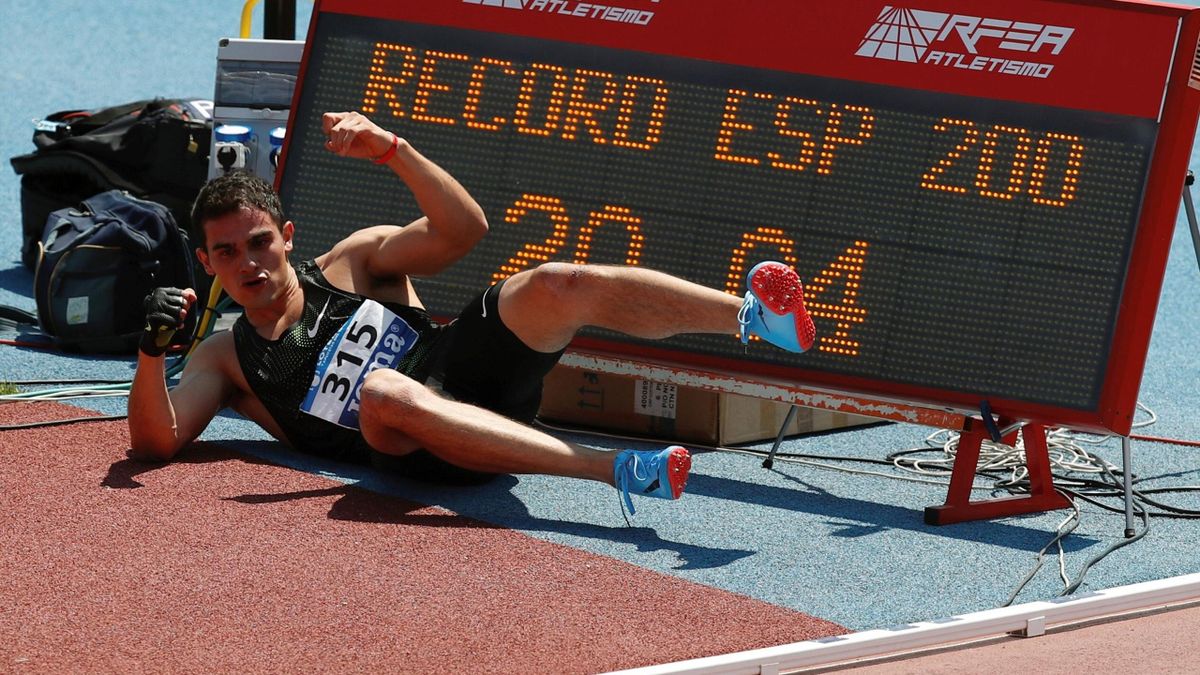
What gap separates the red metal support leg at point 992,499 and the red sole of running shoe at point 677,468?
87 centimetres

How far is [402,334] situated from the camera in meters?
4.75

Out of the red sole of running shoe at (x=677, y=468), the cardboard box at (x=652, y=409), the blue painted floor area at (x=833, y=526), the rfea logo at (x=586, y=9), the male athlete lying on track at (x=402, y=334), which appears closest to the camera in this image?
the blue painted floor area at (x=833, y=526)

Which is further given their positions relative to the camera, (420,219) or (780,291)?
(420,219)

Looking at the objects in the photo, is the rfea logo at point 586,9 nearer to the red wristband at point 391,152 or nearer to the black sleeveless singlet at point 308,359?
the red wristband at point 391,152

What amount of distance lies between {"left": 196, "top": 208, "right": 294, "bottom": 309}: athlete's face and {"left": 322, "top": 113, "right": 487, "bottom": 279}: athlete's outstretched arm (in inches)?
12.6

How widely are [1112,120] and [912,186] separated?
1.97 feet

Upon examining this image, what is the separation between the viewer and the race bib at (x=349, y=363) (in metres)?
4.66

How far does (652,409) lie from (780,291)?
4.44 feet

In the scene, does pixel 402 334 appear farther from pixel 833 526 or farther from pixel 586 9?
pixel 833 526

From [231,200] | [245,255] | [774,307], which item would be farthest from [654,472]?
[231,200]

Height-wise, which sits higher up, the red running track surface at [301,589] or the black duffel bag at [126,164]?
the black duffel bag at [126,164]

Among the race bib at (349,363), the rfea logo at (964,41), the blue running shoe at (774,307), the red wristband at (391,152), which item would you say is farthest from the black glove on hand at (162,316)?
the rfea logo at (964,41)

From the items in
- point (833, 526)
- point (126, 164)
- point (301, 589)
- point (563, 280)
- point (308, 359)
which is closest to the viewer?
point (301, 589)

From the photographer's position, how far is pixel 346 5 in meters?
5.27
